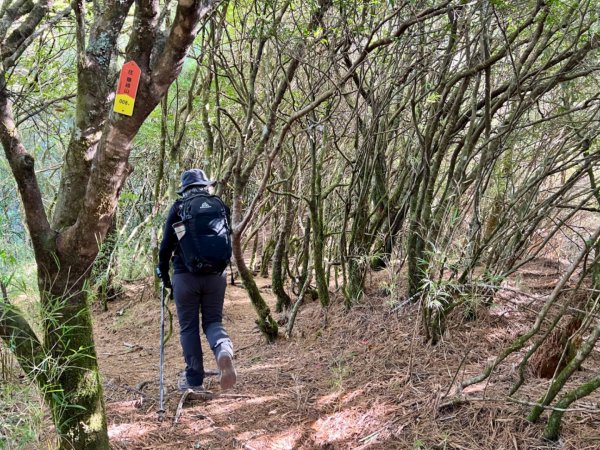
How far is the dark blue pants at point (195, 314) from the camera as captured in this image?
416 centimetres

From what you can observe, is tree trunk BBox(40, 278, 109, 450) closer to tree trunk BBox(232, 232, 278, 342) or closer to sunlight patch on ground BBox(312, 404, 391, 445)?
sunlight patch on ground BBox(312, 404, 391, 445)

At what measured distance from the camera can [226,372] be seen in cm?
386

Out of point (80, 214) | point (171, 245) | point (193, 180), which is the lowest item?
point (171, 245)

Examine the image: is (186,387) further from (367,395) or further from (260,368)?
(367,395)

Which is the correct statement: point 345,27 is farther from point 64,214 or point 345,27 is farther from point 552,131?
point 64,214

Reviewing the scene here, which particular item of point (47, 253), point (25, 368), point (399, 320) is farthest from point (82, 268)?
point (399, 320)

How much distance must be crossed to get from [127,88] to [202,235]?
188 cm

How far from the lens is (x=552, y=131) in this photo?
4301mm

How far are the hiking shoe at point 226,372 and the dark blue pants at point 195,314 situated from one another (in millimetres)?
196

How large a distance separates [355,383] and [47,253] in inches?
98.2

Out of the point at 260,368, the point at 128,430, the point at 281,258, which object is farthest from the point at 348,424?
the point at 281,258

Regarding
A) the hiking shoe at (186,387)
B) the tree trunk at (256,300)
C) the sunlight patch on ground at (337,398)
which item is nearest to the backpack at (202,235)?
the hiking shoe at (186,387)

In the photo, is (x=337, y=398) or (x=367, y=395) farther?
(x=337, y=398)

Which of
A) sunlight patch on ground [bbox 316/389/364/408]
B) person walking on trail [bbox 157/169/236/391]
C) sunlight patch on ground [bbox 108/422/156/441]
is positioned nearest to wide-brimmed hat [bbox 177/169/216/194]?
person walking on trail [bbox 157/169/236/391]
